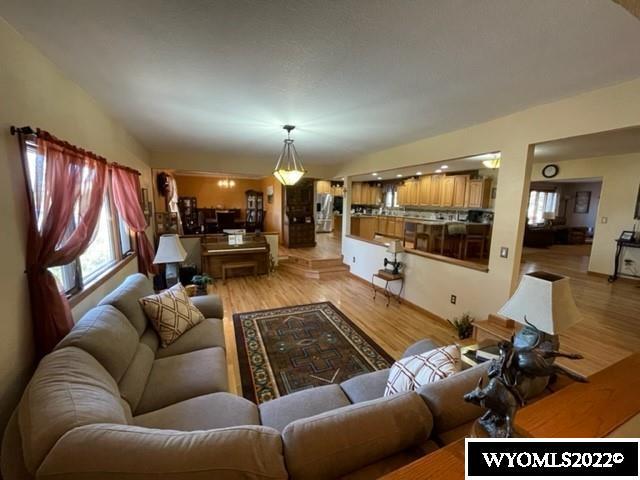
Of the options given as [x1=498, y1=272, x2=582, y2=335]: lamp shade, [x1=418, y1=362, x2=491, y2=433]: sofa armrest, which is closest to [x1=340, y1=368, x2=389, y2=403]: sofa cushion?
[x1=418, y1=362, x2=491, y2=433]: sofa armrest

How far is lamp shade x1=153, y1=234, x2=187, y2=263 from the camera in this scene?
3.15 metres

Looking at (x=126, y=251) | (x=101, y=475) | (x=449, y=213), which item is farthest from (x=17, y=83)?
(x=449, y=213)

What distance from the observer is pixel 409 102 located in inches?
91.0

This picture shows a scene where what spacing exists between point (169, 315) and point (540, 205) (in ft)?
35.4

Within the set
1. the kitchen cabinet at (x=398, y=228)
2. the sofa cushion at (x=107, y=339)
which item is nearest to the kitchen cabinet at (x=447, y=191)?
the kitchen cabinet at (x=398, y=228)

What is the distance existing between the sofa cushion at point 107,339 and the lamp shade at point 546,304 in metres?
2.35

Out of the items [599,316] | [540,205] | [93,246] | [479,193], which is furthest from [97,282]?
[540,205]

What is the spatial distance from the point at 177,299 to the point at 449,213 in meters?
7.12

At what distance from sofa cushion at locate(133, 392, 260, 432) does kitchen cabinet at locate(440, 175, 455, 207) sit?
21.4 feet

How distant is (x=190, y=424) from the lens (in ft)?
4.33

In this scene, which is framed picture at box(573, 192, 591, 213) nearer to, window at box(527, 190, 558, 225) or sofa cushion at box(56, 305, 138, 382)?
window at box(527, 190, 558, 225)

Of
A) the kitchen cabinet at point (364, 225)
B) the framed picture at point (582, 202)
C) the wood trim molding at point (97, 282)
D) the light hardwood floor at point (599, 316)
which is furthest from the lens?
the framed picture at point (582, 202)

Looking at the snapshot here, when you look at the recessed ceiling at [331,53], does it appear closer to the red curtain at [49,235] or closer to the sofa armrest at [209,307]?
the red curtain at [49,235]

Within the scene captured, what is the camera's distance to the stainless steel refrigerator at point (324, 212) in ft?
32.8
